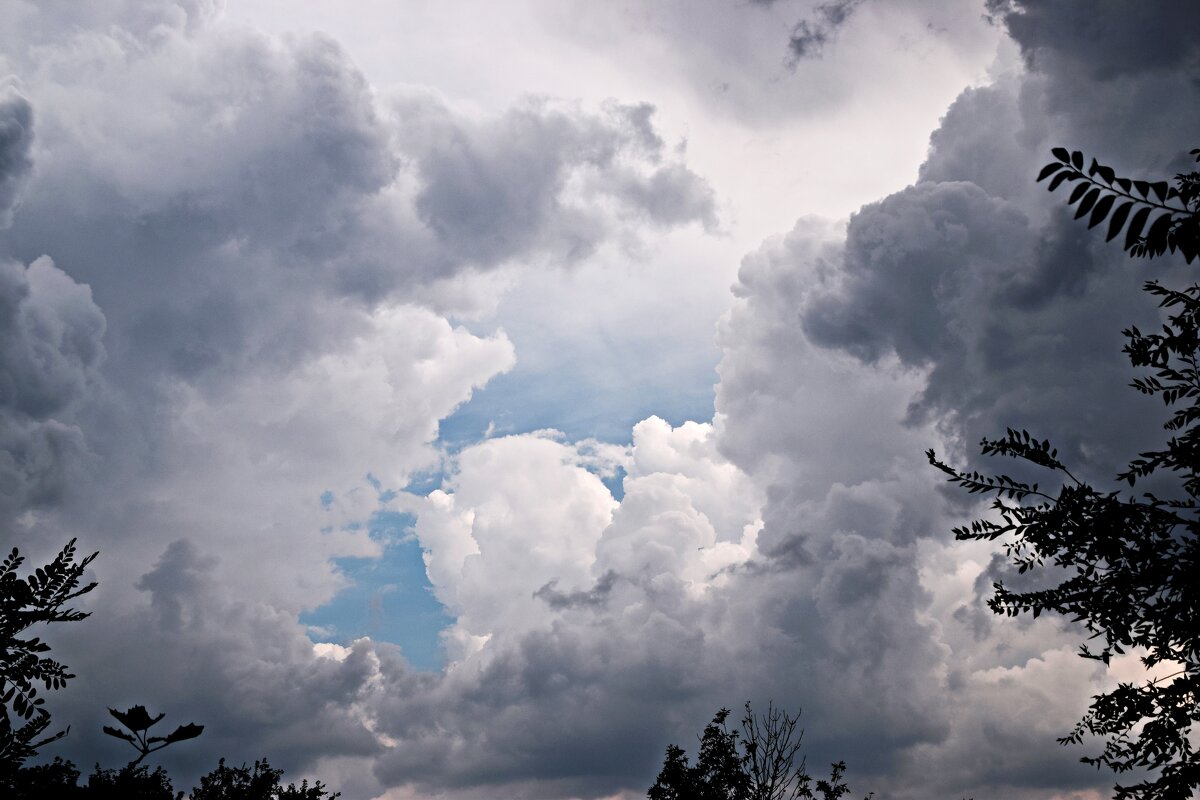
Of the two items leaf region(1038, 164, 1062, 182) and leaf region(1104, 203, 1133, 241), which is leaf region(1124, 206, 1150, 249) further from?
leaf region(1038, 164, 1062, 182)

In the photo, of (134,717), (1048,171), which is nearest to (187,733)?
(134,717)

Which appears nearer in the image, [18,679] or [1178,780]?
[18,679]

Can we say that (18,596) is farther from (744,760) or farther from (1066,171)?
(744,760)

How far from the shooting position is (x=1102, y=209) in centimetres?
354

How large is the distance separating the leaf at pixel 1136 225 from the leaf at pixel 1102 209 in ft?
0.35

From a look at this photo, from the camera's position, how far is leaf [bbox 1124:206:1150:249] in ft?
10.6

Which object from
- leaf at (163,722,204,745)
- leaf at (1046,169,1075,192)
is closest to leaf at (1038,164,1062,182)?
leaf at (1046,169,1075,192)

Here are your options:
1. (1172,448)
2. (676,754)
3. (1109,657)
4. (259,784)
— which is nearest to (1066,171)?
(1172,448)

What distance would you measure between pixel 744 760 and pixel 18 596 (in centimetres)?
3152

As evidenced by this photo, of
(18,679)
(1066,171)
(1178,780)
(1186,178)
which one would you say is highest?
(1186,178)

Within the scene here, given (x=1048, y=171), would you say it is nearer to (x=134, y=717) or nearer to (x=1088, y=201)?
(x=1088, y=201)

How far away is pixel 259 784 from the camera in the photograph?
141ft

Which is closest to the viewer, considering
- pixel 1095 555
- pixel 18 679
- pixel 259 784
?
pixel 18 679

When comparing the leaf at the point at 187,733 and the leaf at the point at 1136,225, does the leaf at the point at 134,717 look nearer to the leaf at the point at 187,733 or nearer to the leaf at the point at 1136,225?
the leaf at the point at 187,733
